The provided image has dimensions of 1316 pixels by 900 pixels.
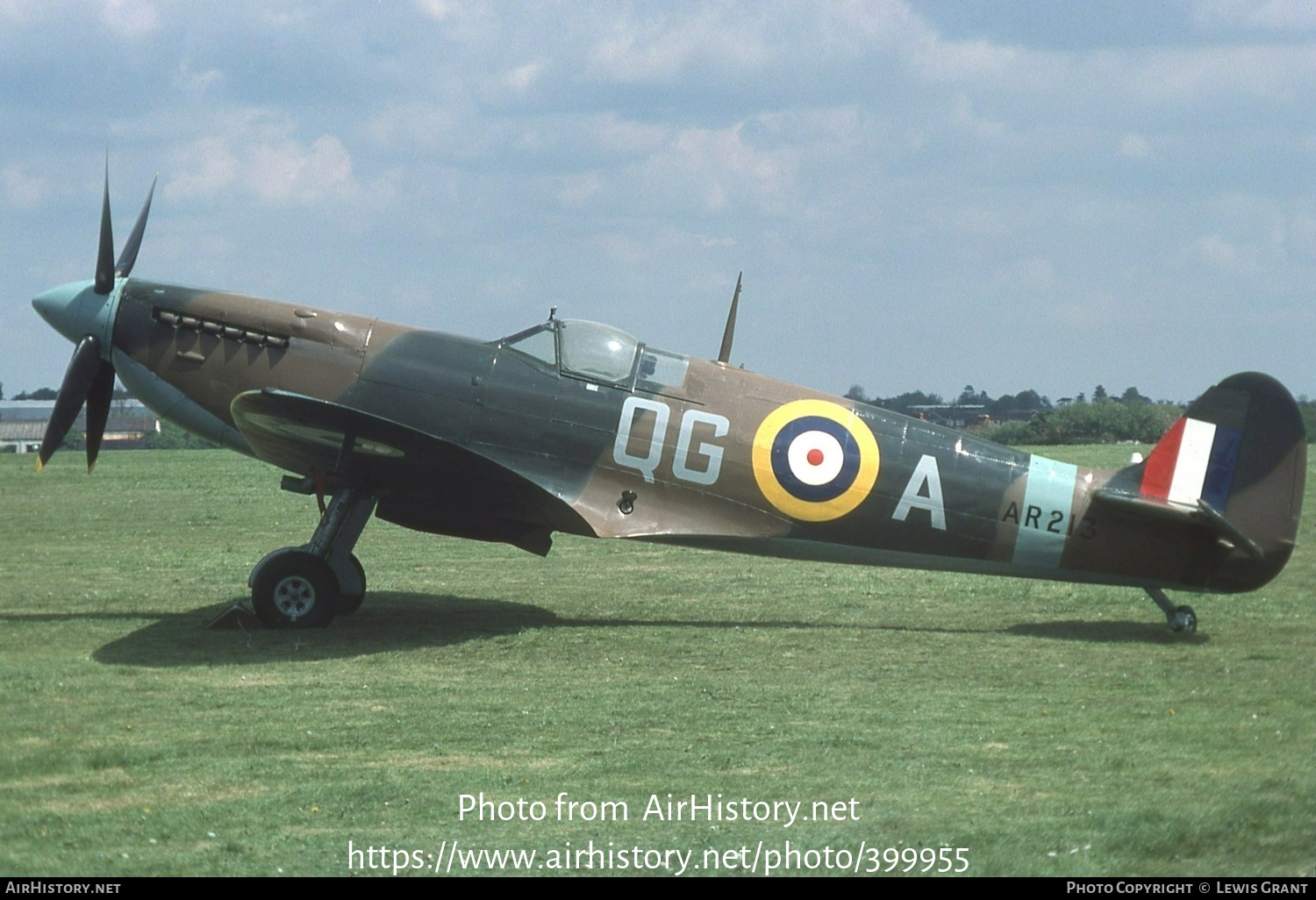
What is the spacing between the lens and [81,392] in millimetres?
9781

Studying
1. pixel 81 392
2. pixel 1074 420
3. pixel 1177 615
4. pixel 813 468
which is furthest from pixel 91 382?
pixel 1074 420

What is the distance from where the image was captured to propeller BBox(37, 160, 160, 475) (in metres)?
9.69

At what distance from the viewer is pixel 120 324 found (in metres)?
9.60

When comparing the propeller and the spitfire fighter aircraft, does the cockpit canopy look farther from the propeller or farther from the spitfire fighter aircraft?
the propeller

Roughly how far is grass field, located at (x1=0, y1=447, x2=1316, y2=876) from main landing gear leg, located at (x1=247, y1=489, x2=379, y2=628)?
0.20 meters

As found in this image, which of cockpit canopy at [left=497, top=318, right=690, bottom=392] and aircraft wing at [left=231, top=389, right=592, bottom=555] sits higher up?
cockpit canopy at [left=497, top=318, right=690, bottom=392]

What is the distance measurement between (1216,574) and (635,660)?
403 centimetres

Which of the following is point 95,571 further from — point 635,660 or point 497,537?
point 635,660

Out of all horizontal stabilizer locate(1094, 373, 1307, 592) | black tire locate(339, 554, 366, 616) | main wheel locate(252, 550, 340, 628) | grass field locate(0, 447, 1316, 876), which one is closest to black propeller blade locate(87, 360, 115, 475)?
grass field locate(0, 447, 1316, 876)

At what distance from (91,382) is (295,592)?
228cm

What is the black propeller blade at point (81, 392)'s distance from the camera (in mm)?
9695

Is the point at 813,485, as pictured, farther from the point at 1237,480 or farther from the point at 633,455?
the point at 1237,480

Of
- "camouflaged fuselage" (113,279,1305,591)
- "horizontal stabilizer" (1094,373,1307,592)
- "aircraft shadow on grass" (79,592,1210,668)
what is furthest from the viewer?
"camouflaged fuselage" (113,279,1305,591)
